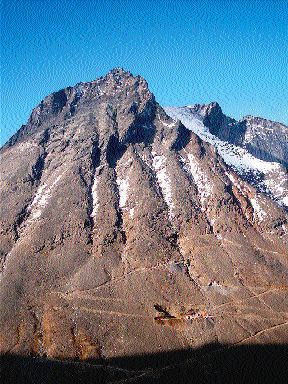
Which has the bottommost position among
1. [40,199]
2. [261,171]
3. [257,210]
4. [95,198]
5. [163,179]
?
[40,199]

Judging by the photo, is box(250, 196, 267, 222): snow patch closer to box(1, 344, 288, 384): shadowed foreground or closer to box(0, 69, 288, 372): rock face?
box(0, 69, 288, 372): rock face

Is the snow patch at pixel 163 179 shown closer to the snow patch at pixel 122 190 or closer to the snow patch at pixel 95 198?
the snow patch at pixel 122 190

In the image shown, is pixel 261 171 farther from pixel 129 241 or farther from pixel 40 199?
pixel 40 199

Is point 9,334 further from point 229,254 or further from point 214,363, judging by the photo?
point 229,254

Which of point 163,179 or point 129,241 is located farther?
point 163,179

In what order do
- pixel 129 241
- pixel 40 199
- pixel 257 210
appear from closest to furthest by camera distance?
pixel 129 241 → pixel 40 199 → pixel 257 210

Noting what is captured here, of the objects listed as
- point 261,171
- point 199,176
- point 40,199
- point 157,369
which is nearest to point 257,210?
point 199,176
